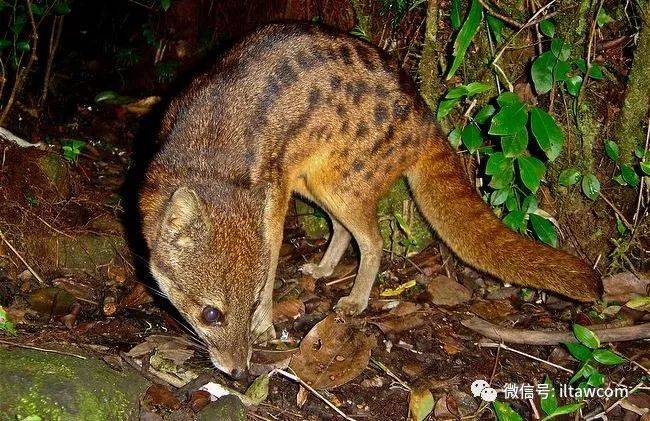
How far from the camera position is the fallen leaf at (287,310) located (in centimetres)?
518

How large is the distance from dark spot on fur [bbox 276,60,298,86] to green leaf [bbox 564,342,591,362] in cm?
241

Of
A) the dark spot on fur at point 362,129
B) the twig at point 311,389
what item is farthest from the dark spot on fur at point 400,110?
the twig at point 311,389

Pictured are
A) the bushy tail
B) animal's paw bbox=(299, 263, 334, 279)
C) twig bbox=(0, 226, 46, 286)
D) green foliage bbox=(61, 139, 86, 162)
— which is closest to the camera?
the bushy tail

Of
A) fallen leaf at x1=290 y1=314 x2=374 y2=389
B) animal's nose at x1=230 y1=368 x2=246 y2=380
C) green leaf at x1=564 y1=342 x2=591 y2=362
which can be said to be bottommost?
fallen leaf at x1=290 y1=314 x2=374 y2=389

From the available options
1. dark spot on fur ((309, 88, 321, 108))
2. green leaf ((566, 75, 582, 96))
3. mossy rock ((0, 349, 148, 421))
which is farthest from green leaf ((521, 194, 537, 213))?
mossy rock ((0, 349, 148, 421))

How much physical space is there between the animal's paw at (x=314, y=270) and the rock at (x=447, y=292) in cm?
85

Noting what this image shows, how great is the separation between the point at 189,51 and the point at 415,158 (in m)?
3.63

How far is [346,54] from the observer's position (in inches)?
192

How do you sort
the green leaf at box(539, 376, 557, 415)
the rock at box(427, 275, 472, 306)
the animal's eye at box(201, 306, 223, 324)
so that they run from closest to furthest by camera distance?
the green leaf at box(539, 376, 557, 415) → the animal's eye at box(201, 306, 223, 324) → the rock at box(427, 275, 472, 306)

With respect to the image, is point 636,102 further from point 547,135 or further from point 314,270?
point 314,270

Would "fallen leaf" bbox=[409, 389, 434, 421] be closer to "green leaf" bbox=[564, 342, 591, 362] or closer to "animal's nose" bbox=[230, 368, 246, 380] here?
"green leaf" bbox=[564, 342, 591, 362]

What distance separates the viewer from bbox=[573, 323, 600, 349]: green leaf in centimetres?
432

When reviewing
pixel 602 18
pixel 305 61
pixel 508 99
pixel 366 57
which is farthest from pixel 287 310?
pixel 602 18

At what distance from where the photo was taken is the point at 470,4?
16.4 feet
